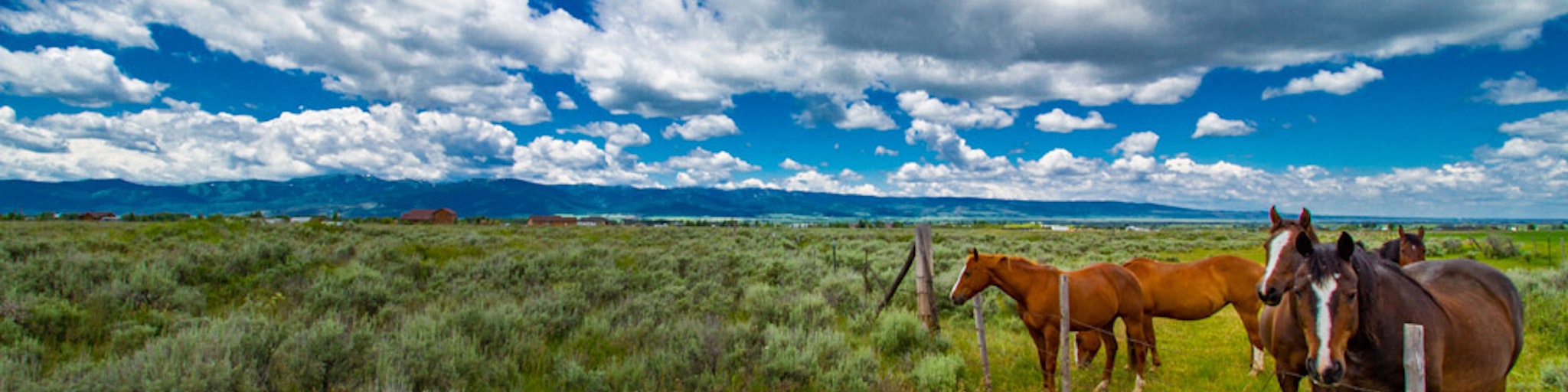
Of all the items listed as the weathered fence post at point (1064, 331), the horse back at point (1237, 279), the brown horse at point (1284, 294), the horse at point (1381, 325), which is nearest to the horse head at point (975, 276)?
the weathered fence post at point (1064, 331)

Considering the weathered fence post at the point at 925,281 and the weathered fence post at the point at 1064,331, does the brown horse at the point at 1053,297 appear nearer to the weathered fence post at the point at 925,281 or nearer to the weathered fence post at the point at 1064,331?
the weathered fence post at the point at 1064,331

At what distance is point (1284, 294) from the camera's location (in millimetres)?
3721

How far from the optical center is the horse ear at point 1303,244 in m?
3.16

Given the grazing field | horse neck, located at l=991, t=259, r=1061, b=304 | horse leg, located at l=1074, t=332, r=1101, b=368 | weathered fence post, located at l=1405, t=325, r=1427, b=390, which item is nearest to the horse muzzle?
weathered fence post, located at l=1405, t=325, r=1427, b=390

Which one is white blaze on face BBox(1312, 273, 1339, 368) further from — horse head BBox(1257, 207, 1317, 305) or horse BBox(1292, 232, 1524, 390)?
horse head BBox(1257, 207, 1317, 305)

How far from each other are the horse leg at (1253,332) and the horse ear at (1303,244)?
618 centimetres

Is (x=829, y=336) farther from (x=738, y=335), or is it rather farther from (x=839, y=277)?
(x=839, y=277)

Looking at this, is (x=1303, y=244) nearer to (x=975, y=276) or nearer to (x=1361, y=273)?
(x=1361, y=273)

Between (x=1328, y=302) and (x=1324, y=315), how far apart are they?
0.08 m

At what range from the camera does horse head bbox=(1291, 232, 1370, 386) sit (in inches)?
125

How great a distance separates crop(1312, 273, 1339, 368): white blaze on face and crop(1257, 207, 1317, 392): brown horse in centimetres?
12

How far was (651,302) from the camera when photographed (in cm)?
1019

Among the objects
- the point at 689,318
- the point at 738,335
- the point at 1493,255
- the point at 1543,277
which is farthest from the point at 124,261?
the point at 1493,255

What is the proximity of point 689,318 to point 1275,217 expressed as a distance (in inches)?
282
